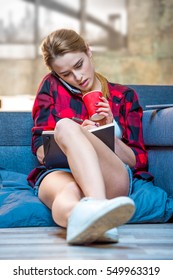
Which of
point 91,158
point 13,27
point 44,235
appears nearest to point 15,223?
point 44,235

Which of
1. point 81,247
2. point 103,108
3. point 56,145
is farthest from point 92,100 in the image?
point 81,247

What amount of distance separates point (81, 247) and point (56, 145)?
42 centimetres

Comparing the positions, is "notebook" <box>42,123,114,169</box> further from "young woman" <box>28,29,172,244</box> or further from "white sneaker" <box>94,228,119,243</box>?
"white sneaker" <box>94,228,119,243</box>

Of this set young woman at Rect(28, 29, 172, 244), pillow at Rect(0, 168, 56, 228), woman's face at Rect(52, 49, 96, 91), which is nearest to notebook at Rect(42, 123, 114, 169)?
young woman at Rect(28, 29, 172, 244)

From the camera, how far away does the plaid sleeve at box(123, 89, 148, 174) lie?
191 centimetres

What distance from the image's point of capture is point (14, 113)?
2.40 meters

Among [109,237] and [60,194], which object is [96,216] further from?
[60,194]

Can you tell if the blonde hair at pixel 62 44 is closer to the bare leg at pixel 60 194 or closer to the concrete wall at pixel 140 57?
the bare leg at pixel 60 194

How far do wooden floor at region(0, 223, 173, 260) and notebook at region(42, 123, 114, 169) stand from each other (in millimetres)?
223

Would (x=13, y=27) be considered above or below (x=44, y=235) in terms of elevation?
above

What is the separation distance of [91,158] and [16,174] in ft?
2.82

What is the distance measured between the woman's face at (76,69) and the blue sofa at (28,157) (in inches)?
12.6

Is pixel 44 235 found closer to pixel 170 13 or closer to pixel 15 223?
pixel 15 223
